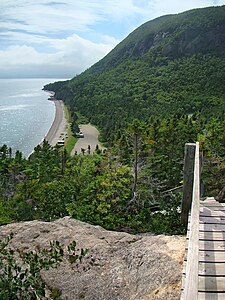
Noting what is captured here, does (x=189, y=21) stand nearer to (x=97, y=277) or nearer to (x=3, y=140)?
(x=3, y=140)

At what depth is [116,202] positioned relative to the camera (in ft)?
39.8

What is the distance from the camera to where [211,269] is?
291 cm

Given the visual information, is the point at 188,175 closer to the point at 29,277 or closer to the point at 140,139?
the point at 29,277

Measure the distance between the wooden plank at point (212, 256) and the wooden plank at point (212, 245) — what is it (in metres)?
0.07

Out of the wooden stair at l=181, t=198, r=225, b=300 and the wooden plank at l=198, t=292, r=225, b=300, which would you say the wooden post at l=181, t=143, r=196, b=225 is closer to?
the wooden stair at l=181, t=198, r=225, b=300

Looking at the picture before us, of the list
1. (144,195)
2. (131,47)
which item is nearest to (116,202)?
(144,195)

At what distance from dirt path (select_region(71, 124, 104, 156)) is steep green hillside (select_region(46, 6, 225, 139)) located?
85.0 inches

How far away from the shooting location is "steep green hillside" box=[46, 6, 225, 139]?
71750 millimetres

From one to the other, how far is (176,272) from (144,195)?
919 centimetres

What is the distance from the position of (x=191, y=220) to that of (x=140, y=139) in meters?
11.6

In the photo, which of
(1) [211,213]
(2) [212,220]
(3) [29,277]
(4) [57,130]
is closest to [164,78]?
(4) [57,130]

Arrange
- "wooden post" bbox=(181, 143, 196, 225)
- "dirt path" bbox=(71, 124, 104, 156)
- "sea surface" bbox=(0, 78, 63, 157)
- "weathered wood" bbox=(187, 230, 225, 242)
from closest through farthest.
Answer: "weathered wood" bbox=(187, 230, 225, 242), "wooden post" bbox=(181, 143, 196, 225), "dirt path" bbox=(71, 124, 104, 156), "sea surface" bbox=(0, 78, 63, 157)

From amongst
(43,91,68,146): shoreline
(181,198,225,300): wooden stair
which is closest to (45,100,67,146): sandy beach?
(43,91,68,146): shoreline

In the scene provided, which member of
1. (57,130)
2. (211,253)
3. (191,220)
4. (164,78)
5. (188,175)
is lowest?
(57,130)
